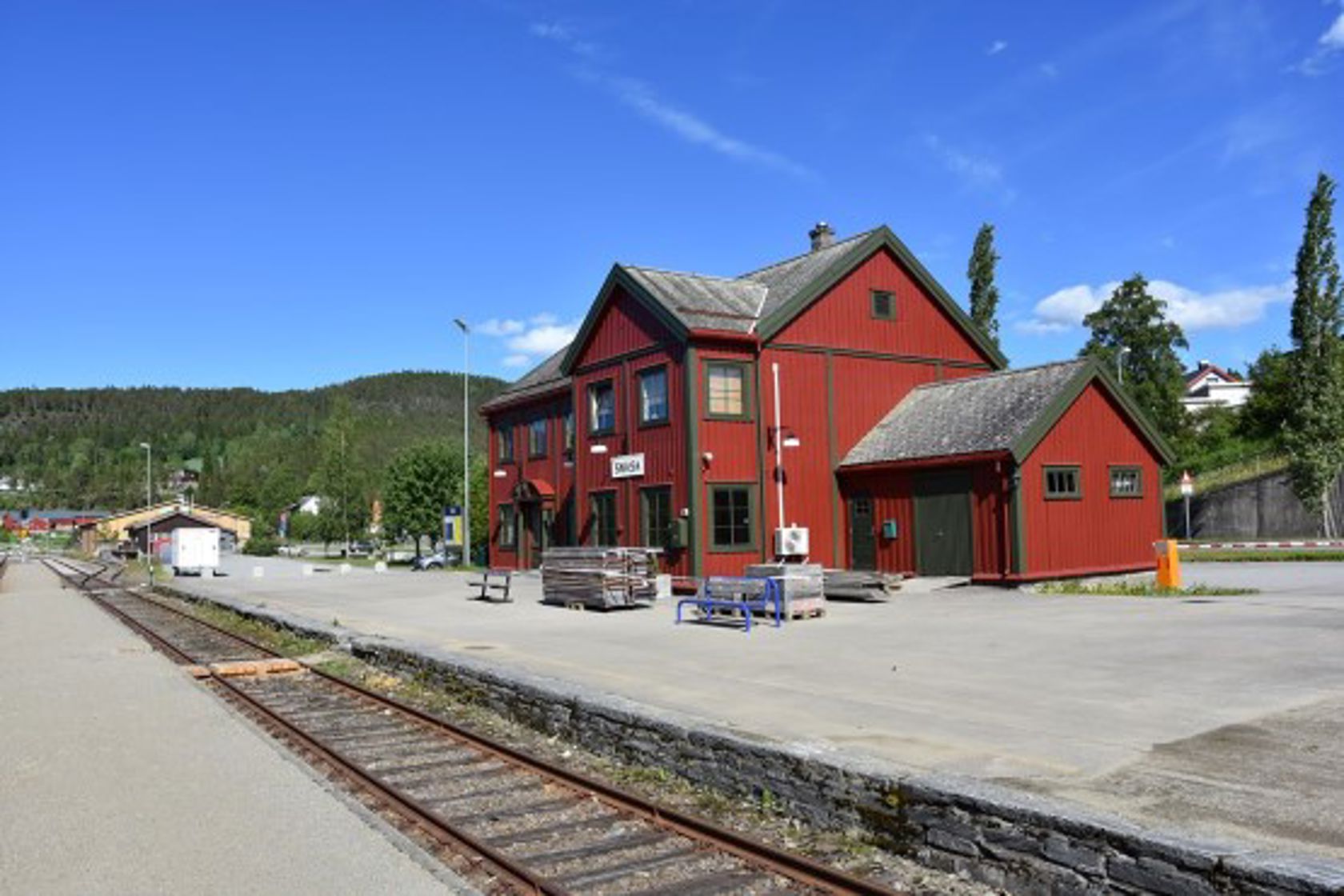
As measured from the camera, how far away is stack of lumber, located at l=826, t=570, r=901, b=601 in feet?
67.6

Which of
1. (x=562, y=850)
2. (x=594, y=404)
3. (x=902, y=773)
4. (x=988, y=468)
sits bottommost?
(x=562, y=850)

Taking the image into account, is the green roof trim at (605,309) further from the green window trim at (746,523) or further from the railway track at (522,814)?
the railway track at (522,814)

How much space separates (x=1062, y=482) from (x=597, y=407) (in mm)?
12164

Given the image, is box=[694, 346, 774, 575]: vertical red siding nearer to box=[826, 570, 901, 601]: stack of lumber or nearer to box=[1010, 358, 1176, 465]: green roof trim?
box=[826, 570, 901, 601]: stack of lumber

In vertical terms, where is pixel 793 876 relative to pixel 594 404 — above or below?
below

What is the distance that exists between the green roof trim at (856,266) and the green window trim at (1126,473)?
270 inches

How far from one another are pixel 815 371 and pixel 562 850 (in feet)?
67.8

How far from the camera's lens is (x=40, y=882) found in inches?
234

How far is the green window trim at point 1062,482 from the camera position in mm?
22281

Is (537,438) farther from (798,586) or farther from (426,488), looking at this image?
(426,488)

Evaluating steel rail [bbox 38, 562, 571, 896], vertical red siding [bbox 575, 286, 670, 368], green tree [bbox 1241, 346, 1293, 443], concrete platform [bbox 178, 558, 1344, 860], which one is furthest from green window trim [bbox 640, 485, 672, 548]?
green tree [bbox 1241, 346, 1293, 443]

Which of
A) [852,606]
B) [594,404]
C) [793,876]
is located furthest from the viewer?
[594,404]

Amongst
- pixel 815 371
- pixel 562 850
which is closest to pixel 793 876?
pixel 562 850

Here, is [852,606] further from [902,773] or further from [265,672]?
[902,773]
